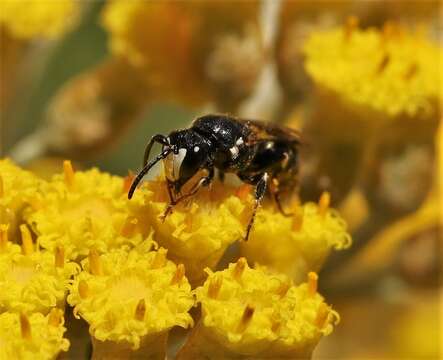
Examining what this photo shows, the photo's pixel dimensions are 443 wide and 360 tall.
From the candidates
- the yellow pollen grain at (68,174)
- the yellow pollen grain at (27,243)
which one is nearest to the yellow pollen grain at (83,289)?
the yellow pollen grain at (27,243)

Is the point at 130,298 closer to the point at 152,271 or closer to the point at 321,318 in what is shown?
the point at 152,271

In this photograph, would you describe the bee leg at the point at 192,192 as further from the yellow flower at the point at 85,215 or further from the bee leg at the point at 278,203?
the bee leg at the point at 278,203

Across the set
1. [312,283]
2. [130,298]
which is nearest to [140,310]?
[130,298]

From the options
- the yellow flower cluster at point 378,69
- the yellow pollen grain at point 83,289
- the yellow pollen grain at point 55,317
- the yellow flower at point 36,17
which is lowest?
the yellow pollen grain at point 55,317

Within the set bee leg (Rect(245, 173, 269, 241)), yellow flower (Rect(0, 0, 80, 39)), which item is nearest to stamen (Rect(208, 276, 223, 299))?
bee leg (Rect(245, 173, 269, 241))

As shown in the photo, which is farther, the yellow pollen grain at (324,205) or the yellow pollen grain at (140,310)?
the yellow pollen grain at (324,205)

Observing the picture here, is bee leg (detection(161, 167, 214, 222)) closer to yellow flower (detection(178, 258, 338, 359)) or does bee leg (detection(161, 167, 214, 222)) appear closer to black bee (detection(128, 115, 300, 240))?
black bee (detection(128, 115, 300, 240))

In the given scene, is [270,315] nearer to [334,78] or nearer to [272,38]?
[334,78]
